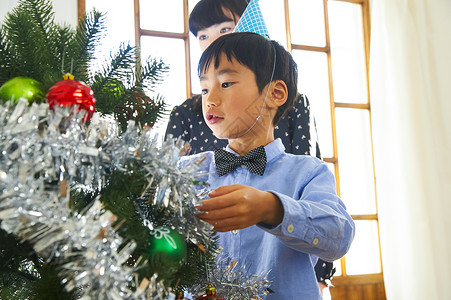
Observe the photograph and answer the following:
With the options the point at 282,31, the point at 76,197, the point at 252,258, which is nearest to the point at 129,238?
the point at 76,197

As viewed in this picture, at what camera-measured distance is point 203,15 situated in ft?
4.73

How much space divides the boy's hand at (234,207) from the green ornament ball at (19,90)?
0.19 meters

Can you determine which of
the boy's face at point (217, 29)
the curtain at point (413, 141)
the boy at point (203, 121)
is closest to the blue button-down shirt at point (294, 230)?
the boy at point (203, 121)

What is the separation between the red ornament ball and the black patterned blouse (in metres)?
0.93

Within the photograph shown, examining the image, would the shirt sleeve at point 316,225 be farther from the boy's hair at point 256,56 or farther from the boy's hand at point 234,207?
the boy's hair at point 256,56

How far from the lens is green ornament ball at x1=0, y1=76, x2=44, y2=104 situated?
0.40 m

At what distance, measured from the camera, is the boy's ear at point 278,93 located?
101 centimetres

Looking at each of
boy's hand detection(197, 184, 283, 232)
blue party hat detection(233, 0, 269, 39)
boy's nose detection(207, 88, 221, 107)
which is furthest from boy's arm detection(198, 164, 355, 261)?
blue party hat detection(233, 0, 269, 39)

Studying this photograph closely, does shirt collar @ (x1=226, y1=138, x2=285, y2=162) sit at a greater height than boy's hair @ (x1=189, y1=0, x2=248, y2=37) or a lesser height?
lesser

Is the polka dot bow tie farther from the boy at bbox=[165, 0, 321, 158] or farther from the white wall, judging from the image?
the white wall

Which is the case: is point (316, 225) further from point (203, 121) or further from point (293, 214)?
point (203, 121)

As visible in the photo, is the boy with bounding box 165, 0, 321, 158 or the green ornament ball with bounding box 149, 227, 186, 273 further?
the boy with bounding box 165, 0, 321, 158

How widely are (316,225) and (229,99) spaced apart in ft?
1.08

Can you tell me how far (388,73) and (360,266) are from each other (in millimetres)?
1133
